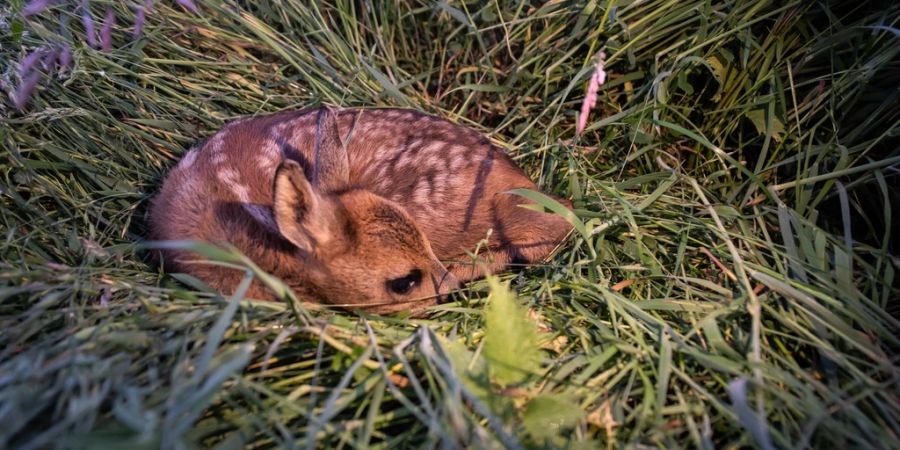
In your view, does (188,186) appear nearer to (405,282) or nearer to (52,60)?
(52,60)

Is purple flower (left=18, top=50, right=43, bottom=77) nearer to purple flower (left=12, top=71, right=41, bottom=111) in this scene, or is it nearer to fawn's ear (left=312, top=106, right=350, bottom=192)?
purple flower (left=12, top=71, right=41, bottom=111)

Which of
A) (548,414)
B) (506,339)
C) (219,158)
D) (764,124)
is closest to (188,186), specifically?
(219,158)

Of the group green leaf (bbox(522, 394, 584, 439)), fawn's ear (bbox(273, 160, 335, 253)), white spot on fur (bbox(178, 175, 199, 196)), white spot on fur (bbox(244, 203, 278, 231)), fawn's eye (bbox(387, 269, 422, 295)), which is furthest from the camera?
white spot on fur (bbox(178, 175, 199, 196))

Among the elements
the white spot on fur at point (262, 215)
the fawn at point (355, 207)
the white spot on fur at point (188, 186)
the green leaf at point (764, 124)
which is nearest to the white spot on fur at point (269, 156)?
the fawn at point (355, 207)

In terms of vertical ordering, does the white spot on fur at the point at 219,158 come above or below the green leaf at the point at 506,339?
above

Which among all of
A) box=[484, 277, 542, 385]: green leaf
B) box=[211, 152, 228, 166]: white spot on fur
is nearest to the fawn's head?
box=[211, 152, 228, 166]: white spot on fur

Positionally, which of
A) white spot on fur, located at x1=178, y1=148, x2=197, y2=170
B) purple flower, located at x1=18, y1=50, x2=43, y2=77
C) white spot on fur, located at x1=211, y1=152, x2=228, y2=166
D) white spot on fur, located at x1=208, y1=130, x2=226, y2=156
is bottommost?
white spot on fur, located at x1=178, y1=148, x2=197, y2=170

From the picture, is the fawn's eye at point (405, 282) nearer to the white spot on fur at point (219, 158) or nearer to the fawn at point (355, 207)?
the fawn at point (355, 207)

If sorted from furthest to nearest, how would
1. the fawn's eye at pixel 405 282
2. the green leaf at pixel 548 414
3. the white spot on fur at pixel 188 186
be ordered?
the white spot on fur at pixel 188 186 → the fawn's eye at pixel 405 282 → the green leaf at pixel 548 414
